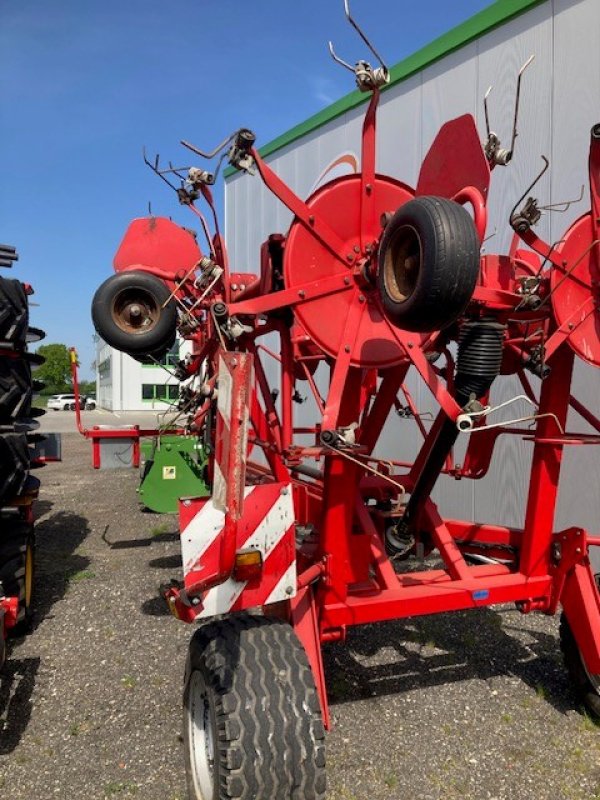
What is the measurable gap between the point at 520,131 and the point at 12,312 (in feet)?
16.1

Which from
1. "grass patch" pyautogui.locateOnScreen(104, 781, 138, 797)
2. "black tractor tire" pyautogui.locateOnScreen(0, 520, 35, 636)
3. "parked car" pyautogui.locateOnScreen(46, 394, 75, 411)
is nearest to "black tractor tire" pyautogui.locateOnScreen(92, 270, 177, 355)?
"black tractor tire" pyautogui.locateOnScreen(0, 520, 35, 636)

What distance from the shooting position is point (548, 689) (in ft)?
12.5

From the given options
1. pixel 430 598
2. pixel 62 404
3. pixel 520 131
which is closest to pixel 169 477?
pixel 430 598

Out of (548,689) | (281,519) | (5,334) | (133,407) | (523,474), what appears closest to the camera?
(281,519)

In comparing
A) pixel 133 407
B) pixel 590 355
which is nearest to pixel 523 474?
pixel 590 355

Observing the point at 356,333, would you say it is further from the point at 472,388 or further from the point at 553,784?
the point at 553,784

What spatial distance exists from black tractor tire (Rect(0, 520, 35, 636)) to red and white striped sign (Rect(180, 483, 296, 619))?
2.39 m

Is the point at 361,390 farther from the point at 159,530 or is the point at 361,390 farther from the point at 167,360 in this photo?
the point at 159,530

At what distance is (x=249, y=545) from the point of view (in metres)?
2.57

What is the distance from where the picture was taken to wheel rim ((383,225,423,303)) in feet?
7.77

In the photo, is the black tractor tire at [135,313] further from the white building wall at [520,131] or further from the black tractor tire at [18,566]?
the white building wall at [520,131]

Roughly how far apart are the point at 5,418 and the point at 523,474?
4601 millimetres

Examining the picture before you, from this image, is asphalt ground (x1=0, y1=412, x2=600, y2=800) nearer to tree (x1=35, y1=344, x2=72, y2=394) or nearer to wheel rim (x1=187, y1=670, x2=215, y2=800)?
wheel rim (x1=187, y1=670, x2=215, y2=800)

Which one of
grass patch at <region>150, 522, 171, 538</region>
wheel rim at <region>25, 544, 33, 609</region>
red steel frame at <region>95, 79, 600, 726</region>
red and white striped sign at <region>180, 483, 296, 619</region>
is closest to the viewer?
red and white striped sign at <region>180, 483, 296, 619</region>
